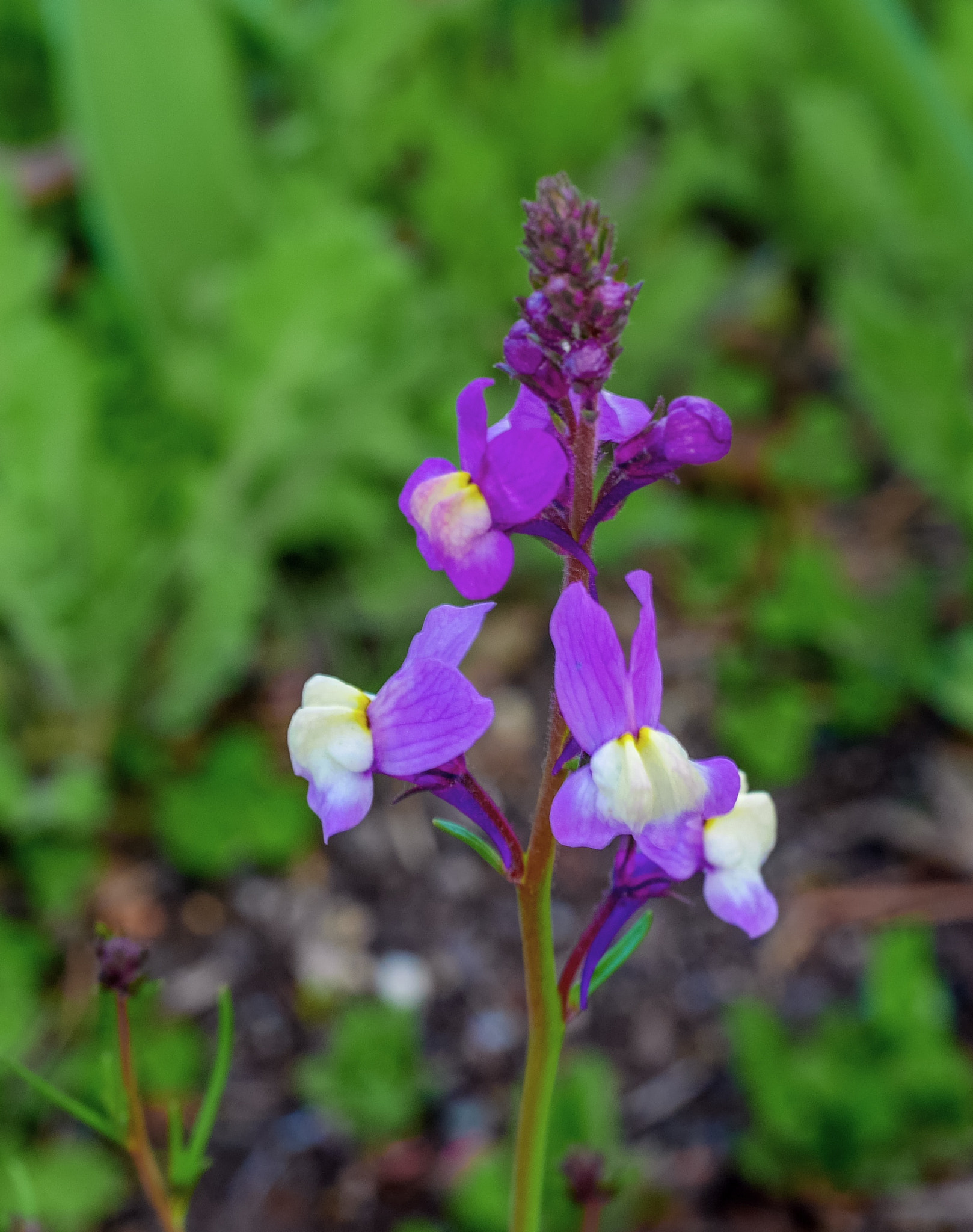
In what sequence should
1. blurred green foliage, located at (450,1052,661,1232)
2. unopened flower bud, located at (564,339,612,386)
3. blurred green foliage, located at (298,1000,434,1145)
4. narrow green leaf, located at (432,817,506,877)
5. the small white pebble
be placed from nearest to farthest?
1. unopened flower bud, located at (564,339,612,386)
2. narrow green leaf, located at (432,817,506,877)
3. blurred green foliage, located at (450,1052,661,1232)
4. blurred green foliage, located at (298,1000,434,1145)
5. the small white pebble

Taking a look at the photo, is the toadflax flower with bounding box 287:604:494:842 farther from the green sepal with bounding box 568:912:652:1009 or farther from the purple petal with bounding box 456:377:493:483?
the green sepal with bounding box 568:912:652:1009

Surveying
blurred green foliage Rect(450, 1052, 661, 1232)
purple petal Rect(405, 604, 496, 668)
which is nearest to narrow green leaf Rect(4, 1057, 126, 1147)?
purple petal Rect(405, 604, 496, 668)

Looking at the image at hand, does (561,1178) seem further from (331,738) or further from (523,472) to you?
(523,472)

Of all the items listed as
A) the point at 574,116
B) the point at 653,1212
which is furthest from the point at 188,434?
the point at 653,1212

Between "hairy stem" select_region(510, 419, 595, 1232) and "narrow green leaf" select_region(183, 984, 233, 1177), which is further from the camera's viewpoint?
"narrow green leaf" select_region(183, 984, 233, 1177)

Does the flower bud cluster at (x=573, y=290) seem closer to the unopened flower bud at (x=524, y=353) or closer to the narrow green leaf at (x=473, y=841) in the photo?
the unopened flower bud at (x=524, y=353)

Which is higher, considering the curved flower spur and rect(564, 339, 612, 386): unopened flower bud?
rect(564, 339, 612, 386): unopened flower bud

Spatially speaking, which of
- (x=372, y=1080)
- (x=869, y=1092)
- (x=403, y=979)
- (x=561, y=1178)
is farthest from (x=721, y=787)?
(x=403, y=979)

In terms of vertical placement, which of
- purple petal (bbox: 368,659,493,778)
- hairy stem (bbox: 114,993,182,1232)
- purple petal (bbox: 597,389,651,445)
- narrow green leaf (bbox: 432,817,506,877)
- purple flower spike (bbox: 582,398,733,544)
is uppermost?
purple petal (bbox: 597,389,651,445)
